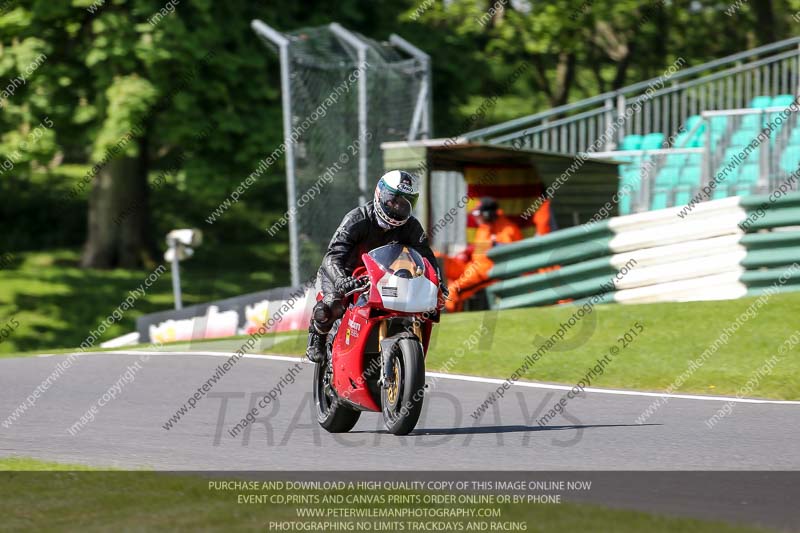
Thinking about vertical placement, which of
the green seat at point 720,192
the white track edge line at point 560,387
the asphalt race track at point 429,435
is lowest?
the white track edge line at point 560,387

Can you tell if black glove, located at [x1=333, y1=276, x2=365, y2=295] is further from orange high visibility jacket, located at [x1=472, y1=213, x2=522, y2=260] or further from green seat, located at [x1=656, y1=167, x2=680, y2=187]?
green seat, located at [x1=656, y1=167, x2=680, y2=187]

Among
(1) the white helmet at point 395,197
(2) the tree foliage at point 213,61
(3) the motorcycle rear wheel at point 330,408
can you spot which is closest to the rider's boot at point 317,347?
(3) the motorcycle rear wheel at point 330,408

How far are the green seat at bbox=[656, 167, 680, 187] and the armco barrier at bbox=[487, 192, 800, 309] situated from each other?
246 centimetres

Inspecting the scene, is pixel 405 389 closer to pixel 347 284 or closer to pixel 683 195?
pixel 347 284

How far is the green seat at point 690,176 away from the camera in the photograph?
17.0 meters

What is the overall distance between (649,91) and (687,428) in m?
11.2

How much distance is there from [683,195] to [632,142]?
2.84 metres

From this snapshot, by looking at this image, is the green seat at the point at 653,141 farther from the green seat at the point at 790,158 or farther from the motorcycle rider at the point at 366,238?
the motorcycle rider at the point at 366,238

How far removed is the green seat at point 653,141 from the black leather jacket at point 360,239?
35.2ft

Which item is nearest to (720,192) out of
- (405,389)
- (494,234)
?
(494,234)

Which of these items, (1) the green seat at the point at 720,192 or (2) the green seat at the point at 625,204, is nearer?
(1) the green seat at the point at 720,192
